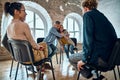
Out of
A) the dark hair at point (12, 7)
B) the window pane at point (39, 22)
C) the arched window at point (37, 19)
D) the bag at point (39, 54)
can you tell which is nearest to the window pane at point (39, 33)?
the arched window at point (37, 19)

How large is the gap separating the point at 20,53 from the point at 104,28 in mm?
1232

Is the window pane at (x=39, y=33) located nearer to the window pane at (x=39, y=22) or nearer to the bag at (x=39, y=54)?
the window pane at (x=39, y=22)

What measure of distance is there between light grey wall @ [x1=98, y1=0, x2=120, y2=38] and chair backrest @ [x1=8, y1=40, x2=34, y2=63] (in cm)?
317

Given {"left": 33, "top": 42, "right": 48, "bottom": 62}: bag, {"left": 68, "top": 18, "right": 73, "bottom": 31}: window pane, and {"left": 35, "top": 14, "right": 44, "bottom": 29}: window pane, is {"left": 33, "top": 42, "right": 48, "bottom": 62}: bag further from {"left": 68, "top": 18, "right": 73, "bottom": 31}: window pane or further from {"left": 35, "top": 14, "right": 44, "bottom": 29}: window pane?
{"left": 68, "top": 18, "right": 73, "bottom": 31}: window pane

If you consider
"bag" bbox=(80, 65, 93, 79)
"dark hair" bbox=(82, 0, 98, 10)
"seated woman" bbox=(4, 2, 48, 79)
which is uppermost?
"dark hair" bbox=(82, 0, 98, 10)

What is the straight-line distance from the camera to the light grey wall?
505 centimetres

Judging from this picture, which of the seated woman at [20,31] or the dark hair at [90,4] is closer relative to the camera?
the dark hair at [90,4]

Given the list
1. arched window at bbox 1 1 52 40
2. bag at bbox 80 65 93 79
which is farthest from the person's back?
arched window at bbox 1 1 52 40

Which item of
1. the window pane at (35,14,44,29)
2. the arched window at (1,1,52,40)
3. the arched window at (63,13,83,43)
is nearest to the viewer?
the arched window at (1,1,52,40)

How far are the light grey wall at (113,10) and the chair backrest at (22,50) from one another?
3.17m

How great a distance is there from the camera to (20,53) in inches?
105

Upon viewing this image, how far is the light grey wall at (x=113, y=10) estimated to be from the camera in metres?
5.05

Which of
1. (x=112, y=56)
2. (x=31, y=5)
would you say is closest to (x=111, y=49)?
(x=112, y=56)

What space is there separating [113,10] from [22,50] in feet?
10.9
